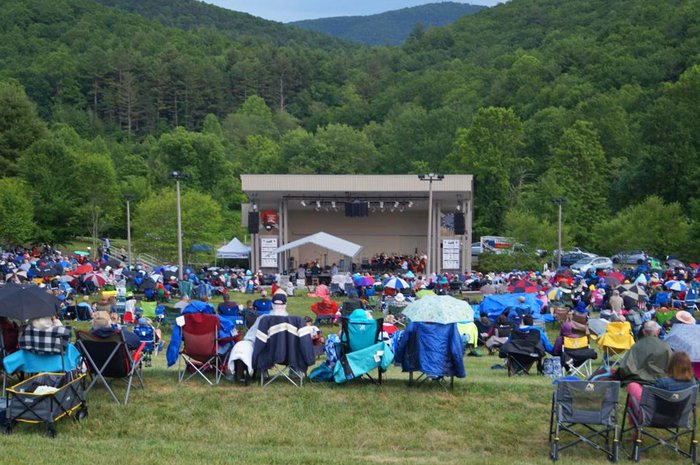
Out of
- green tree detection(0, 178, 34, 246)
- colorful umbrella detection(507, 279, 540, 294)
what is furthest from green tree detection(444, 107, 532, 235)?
colorful umbrella detection(507, 279, 540, 294)

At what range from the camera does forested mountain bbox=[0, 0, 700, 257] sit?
4909 cm

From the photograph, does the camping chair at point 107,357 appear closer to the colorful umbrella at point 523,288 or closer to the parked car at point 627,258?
A: the colorful umbrella at point 523,288

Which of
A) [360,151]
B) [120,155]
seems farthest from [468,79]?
[120,155]

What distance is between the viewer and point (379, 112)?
4104 inches

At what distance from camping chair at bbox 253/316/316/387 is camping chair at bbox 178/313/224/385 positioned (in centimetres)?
49

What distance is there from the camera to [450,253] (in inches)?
1495

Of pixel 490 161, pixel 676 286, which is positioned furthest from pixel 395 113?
pixel 676 286

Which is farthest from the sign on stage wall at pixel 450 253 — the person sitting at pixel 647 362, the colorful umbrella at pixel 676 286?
the person sitting at pixel 647 362

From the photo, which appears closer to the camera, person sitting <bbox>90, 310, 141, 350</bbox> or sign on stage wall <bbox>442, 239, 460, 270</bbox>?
person sitting <bbox>90, 310, 141, 350</bbox>

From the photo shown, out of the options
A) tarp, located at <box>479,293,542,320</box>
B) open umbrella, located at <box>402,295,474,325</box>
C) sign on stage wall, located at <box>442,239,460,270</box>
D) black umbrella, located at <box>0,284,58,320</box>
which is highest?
black umbrella, located at <box>0,284,58,320</box>

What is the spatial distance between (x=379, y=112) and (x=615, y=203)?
175ft

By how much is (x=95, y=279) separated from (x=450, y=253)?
17592mm

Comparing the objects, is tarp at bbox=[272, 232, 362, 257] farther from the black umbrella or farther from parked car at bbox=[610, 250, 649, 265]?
the black umbrella

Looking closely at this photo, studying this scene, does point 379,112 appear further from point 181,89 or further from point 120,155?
point 120,155
